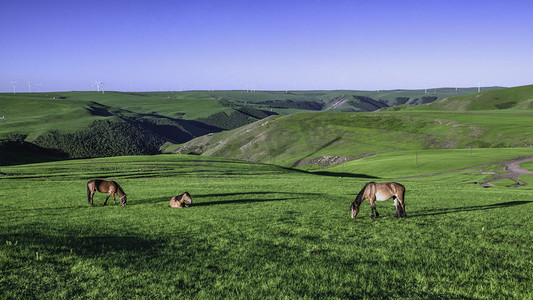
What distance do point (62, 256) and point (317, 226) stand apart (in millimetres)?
12720

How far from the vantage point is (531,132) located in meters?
135

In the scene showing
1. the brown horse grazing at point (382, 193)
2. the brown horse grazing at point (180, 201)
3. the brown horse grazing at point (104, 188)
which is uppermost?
the brown horse grazing at point (382, 193)

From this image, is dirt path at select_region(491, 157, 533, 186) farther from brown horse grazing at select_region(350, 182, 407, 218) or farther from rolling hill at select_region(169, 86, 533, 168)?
rolling hill at select_region(169, 86, 533, 168)

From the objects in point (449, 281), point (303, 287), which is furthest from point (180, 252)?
point (449, 281)

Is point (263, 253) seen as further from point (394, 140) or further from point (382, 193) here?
point (394, 140)

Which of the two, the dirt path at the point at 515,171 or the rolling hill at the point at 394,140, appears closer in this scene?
the dirt path at the point at 515,171

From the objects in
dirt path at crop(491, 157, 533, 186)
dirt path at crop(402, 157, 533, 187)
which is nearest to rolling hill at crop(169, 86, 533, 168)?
dirt path at crop(491, 157, 533, 186)

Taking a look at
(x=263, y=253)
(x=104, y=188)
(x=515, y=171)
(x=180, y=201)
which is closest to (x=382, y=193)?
(x=263, y=253)

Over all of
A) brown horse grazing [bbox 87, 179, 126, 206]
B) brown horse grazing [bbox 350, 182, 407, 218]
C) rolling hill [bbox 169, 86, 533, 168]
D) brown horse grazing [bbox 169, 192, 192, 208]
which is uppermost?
brown horse grazing [bbox 350, 182, 407, 218]

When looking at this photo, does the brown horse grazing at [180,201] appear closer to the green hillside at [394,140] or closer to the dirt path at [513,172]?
the dirt path at [513,172]

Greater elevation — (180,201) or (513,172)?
(180,201)

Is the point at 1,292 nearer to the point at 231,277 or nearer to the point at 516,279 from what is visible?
the point at 231,277

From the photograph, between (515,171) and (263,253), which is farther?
(515,171)

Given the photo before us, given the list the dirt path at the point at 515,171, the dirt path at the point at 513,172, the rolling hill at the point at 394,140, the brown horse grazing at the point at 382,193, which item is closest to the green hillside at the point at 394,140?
the rolling hill at the point at 394,140
